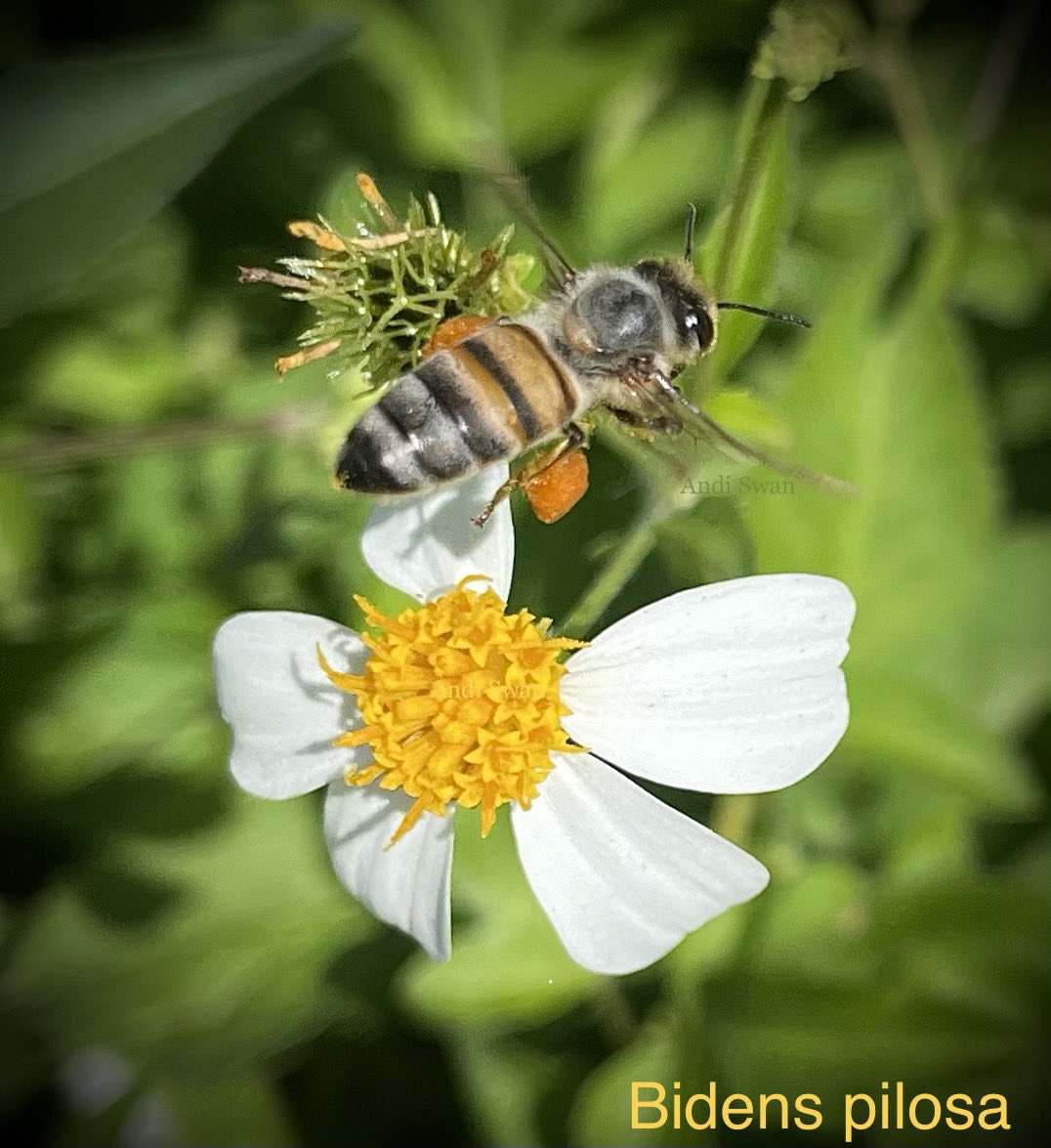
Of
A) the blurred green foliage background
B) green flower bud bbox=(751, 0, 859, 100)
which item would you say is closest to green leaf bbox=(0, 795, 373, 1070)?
the blurred green foliage background

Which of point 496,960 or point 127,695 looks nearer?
point 496,960

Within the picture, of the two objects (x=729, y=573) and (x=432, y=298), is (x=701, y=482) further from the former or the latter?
(x=432, y=298)

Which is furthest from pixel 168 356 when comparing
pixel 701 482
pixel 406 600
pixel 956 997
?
pixel 956 997

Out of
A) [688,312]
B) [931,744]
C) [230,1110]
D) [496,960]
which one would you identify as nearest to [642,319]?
A: [688,312]

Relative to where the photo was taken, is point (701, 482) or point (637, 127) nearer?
point (701, 482)

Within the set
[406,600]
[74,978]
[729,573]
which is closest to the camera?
[729,573]

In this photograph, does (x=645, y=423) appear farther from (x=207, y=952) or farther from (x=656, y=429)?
(x=207, y=952)
